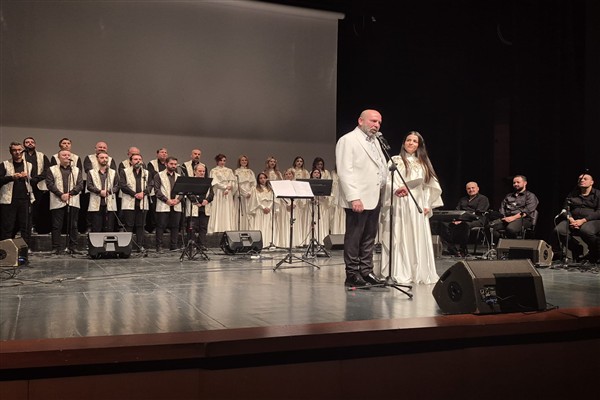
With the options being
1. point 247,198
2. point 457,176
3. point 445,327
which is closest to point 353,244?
point 445,327

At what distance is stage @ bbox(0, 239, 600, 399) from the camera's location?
91.8 inches

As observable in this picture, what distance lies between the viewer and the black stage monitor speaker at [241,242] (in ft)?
30.0

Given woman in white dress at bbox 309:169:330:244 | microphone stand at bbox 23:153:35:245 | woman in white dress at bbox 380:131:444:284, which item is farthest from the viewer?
woman in white dress at bbox 309:169:330:244

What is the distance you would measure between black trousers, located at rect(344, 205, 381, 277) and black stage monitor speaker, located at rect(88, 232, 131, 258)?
411 centimetres

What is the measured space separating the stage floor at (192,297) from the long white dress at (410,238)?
31cm

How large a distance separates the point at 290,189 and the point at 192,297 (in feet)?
8.82

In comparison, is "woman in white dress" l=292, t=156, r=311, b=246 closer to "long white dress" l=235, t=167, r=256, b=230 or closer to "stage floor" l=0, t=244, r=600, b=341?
"long white dress" l=235, t=167, r=256, b=230

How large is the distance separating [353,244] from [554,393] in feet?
8.20

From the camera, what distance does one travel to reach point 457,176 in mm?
11531

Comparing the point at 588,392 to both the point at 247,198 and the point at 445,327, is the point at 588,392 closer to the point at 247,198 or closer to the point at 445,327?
the point at 445,327

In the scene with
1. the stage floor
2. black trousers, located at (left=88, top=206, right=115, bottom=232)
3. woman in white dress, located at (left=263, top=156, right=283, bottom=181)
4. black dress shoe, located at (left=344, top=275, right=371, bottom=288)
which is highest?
woman in white dress, located at (left=263, top=156, right=283, bottom=181)

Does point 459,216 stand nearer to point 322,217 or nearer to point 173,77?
point 322,217

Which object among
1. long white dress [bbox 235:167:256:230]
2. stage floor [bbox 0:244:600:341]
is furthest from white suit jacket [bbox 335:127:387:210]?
long white dress [bbox 235:167:256:230]

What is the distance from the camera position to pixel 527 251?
7559 mm
